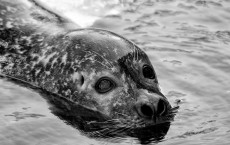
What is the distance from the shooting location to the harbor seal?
265 inches

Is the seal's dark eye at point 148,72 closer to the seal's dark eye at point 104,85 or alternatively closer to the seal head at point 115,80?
the seal head at point 115,80

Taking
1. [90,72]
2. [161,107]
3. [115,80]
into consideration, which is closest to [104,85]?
[115,80]

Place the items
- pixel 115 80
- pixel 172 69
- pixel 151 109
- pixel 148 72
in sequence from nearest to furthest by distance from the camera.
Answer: pixel 151 109, pixel 115 80, pixel 148 72, pixel 172 69

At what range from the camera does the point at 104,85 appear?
7.08 meters

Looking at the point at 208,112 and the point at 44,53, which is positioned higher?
the point at 44,53

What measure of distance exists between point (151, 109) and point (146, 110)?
7cm

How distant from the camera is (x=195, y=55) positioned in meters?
9.09

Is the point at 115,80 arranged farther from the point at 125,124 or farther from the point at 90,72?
the point at 125,124

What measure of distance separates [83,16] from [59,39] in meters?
2.94

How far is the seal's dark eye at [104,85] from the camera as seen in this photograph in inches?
277

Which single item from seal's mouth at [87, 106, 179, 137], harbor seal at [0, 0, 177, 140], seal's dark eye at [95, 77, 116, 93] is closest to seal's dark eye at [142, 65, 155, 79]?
harbor seal at [0, 0, 177, 140]

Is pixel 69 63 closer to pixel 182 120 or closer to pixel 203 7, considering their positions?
pixel 182 120

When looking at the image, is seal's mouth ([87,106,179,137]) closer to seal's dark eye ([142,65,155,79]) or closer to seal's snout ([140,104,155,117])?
seal's snout ([140,104,155,117])

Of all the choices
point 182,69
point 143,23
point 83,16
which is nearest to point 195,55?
point 182,69
